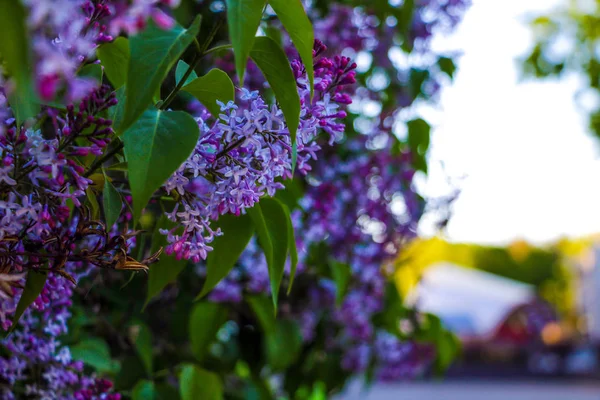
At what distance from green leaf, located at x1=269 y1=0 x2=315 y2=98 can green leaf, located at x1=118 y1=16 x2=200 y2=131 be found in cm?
11

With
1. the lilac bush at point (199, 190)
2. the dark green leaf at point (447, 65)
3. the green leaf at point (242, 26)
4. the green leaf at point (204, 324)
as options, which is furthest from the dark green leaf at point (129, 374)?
the dark green leaf at point (447, 65)

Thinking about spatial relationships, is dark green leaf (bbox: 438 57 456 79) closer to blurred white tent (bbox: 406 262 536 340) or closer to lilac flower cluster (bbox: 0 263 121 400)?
lilac flower cluster (bbox: 0 263 121 400)

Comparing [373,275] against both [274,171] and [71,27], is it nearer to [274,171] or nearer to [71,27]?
[274,171]

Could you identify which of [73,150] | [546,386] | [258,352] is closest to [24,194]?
[73,150]

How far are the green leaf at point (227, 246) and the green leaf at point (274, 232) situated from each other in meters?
0.05

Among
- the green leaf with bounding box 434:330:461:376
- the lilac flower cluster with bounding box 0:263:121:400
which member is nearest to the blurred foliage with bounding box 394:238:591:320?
the green leaf with bounding box 434:330:461:376

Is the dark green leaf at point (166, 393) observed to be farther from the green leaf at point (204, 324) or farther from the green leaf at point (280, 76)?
the green leaf at point (280, 76)

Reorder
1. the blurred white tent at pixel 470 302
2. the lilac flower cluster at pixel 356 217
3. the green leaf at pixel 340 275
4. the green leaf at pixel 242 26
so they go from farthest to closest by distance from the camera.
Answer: the blurred white tent at pixel 470 302 < the lilac flower cluster at pixel 356 217 < the green leaf at pixel 340 275 < the green leaf at pixel 242 26

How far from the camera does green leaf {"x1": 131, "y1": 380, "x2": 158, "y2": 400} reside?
142cm

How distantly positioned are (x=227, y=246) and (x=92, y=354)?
1.81 ft

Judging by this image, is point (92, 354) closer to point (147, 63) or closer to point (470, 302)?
point (147, 63)

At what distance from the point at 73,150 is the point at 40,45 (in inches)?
12.4

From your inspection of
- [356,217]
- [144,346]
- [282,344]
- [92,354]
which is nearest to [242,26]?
[92,354]

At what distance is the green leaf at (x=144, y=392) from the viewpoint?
1425 millimetres
